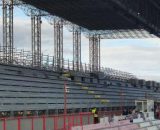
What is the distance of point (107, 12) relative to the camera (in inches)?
2121

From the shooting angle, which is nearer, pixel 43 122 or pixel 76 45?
pixel 43 122

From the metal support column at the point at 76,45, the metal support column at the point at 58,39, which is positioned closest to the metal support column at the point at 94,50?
the metal support column at the point at 76,45

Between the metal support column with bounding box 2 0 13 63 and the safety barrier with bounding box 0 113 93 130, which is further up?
the metal support column with bounding box 2 0 13 63

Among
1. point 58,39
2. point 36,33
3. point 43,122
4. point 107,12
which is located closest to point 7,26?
point 36,33

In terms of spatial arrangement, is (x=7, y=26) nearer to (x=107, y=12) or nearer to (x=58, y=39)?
(x=107, y=12)

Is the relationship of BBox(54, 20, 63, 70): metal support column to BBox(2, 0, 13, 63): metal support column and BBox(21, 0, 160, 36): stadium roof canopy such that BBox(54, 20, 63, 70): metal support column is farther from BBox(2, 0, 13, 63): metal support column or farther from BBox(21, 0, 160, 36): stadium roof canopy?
BBox(2, 0, 13, 63): metal support column

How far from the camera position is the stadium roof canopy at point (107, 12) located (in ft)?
157

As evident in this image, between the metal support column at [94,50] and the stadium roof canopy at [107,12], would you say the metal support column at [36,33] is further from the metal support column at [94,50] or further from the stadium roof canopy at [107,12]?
the metal support column at [94,50]

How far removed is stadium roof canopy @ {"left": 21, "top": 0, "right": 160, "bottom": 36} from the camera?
4775 cm

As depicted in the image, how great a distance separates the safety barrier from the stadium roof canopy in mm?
14394

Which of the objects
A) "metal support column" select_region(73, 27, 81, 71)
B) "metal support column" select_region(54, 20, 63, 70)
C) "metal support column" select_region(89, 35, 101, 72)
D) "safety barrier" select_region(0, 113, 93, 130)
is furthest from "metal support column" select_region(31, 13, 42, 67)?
"safety barrier" select_region(0, 113, 93, 130)

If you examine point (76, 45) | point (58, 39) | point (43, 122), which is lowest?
point (43, 122)

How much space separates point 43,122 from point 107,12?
90.1 ft

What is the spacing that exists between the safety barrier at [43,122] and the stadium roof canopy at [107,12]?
1439cm
